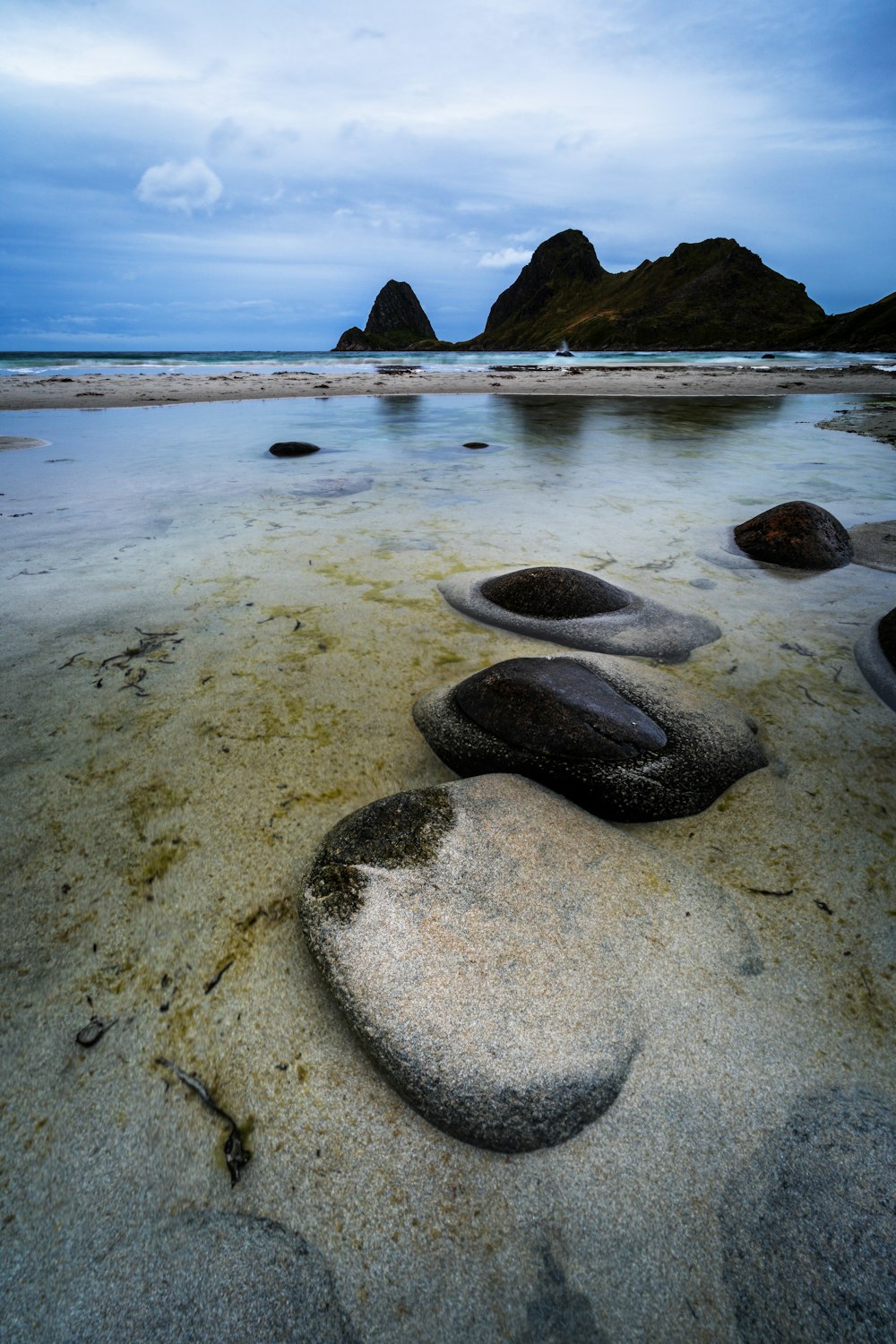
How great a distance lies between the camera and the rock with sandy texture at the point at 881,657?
2673mm

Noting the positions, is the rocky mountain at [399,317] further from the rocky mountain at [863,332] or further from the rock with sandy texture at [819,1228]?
the rock with sandy texture at [819,1228]

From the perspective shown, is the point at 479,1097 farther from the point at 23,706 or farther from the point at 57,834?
the point at 23,706

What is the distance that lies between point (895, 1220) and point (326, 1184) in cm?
106

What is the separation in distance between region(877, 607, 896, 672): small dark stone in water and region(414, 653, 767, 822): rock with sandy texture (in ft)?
3.56

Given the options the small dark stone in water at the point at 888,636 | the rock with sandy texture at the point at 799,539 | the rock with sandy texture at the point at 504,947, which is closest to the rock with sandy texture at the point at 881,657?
the small dark stone in water at the point at 888,636

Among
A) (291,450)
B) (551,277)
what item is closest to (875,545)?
(291,450)

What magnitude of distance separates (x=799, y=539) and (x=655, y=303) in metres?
109

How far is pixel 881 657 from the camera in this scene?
9.56 ft

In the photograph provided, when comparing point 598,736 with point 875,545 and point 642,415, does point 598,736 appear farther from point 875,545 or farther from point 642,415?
point 642,415

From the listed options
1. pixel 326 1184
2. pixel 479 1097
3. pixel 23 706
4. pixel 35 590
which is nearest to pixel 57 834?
pixel 23 706

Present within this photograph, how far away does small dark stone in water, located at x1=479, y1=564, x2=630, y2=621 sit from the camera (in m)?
3.37

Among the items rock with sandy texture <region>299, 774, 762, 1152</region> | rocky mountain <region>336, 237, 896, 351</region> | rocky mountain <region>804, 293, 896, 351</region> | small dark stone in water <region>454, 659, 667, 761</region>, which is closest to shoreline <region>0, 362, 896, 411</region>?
small dark stone in water <region>454, 659, 667, 761</region>

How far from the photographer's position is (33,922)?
5.13 ft

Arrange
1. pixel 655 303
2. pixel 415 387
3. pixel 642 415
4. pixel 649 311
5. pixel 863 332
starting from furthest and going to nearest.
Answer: pixel 655 303
pixel 649 311
pixel 863 332
pixel 415 387
pixel 642 415
